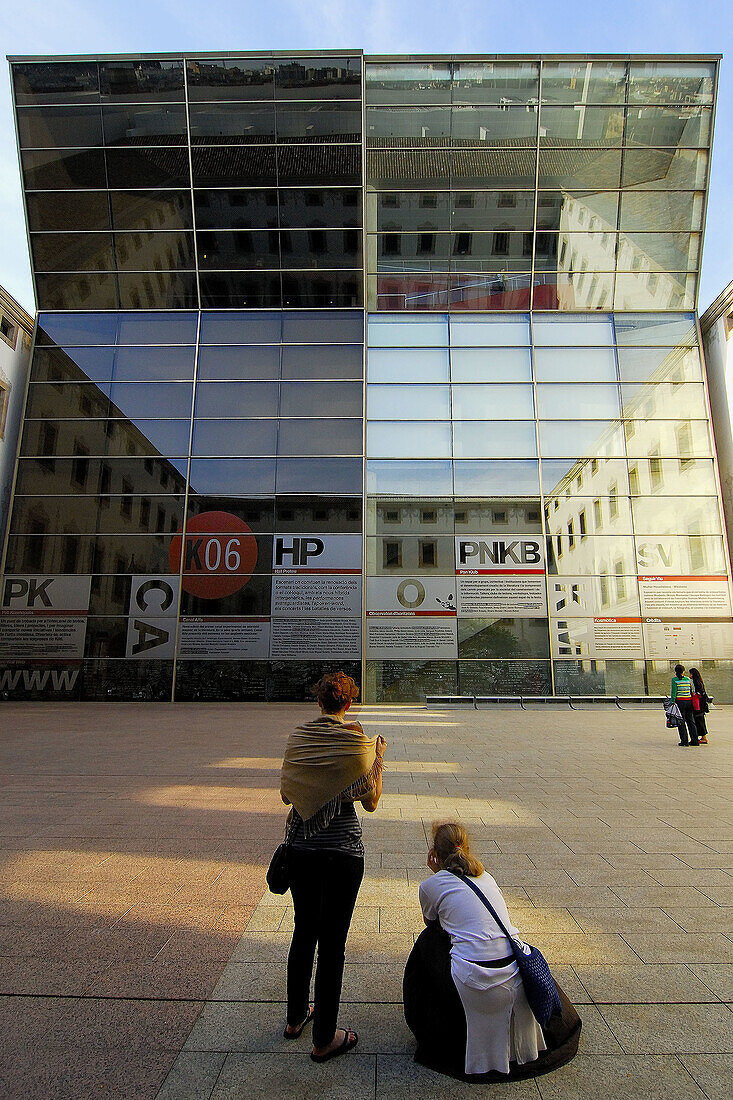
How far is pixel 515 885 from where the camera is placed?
514 cm

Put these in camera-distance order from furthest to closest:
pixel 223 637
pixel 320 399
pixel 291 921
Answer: pixel 320 399, pixel 223 637, pixel 291 921

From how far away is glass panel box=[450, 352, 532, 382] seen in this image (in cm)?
2400

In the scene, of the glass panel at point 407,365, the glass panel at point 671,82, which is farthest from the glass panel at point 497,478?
the glass panel at point 671,82

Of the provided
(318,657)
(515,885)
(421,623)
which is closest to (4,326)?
(318,657)

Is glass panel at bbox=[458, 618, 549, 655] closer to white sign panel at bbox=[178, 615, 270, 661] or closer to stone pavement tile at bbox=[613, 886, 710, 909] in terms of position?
white sign panel at bbox=[178, 615, 270, 661]

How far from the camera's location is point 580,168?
2323 cm

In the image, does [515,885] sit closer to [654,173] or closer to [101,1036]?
[101,1036]

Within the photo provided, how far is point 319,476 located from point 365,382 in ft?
13.5

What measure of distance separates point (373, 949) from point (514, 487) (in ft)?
64.9

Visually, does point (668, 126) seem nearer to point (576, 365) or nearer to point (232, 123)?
point (576, 365)

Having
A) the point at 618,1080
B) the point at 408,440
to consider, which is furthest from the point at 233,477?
the point at 618,1080

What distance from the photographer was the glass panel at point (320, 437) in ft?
75.2

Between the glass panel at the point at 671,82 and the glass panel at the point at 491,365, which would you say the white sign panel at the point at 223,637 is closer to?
the glass panel at the point at 491,365

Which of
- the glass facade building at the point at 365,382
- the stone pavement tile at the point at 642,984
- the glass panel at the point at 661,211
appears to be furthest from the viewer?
the glass panel at the point at 661,211
